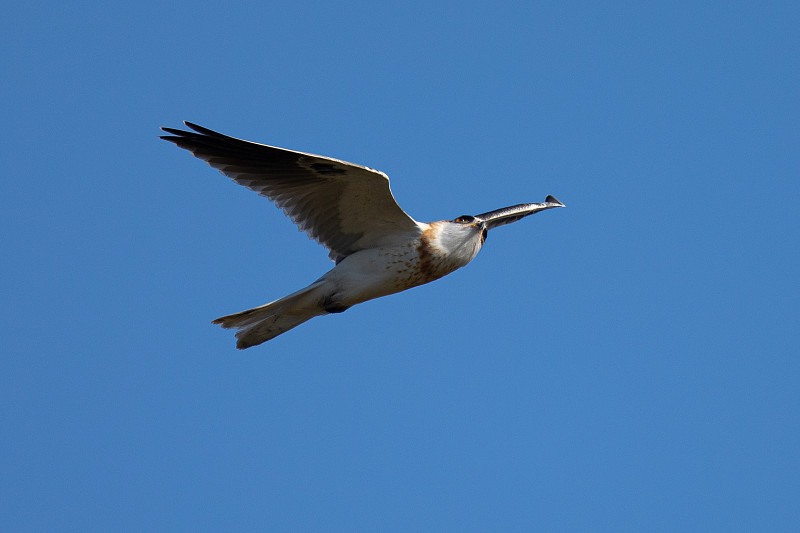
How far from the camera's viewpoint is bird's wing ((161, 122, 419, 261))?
290 inches

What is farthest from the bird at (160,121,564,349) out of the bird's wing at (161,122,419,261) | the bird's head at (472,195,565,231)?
the bird's head at (472,195,565,231)

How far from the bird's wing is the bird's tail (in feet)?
1.68

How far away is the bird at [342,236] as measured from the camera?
24.9 feet

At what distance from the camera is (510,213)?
9.09m

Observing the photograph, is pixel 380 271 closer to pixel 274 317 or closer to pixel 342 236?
pixel 342 236

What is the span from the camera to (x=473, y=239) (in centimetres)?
828

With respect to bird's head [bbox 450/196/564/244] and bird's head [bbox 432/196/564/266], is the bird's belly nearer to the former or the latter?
bird's head [bbox 432/196/564/266]

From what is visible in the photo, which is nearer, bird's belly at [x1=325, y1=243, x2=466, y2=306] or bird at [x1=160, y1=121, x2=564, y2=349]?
bird at [x1=160, y1=121, x2=564, y2=349]

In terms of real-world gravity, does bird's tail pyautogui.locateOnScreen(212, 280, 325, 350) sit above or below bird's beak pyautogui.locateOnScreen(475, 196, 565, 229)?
below

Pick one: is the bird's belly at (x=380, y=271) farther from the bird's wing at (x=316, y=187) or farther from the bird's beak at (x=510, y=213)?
the bird's beak at (x=510, y=213)

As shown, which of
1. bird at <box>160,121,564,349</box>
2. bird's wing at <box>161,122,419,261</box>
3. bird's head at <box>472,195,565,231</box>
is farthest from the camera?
bird's head at <box>472,195,565,231</box>

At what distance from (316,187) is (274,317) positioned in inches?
46.6

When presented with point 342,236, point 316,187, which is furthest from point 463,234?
point 316,187

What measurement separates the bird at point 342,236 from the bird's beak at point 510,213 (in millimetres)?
475
